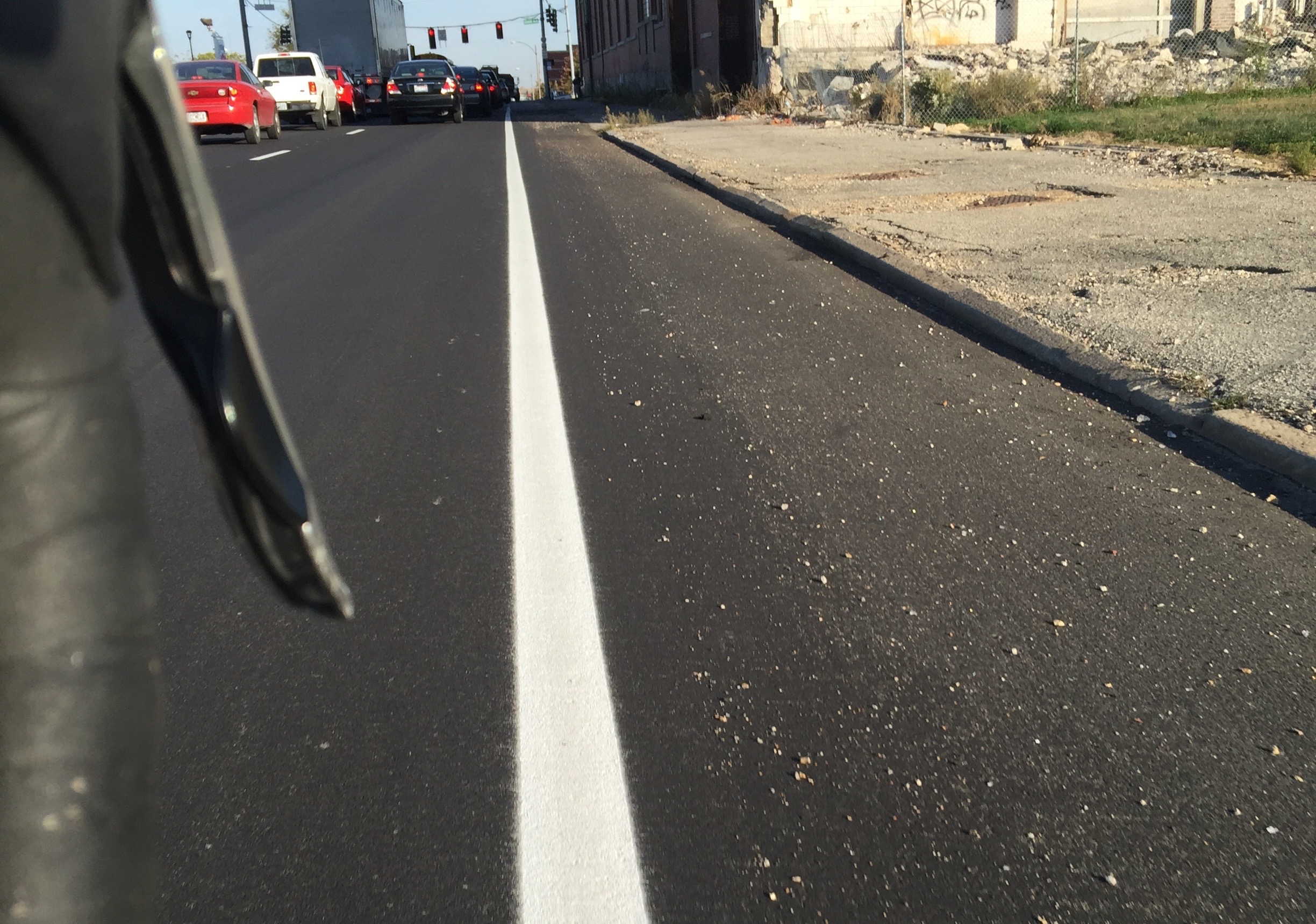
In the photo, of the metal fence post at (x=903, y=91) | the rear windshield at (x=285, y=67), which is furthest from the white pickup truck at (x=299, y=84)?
Answer: the metal fence post at (x=903, y=91)

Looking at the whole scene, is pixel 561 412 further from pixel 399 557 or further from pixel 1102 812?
pixel 1102 812

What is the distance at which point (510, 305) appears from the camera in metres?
7.89

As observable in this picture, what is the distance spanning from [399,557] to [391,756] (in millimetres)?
1204

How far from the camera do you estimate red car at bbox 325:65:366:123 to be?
39.8 metres

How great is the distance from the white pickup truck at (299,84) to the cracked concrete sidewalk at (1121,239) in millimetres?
20762

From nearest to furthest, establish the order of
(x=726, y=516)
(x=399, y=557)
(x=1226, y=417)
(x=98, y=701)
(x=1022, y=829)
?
(x=98, y=701)
(x=1022, y=829)
(x=399, y=557)
(x=726, y=516)
(x=1226, y=417)

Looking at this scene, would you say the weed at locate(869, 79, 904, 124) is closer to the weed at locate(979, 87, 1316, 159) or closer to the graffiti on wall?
the weed at locate(979, 87, 1316, 159)

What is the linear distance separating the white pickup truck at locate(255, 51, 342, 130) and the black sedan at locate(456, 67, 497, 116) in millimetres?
5679

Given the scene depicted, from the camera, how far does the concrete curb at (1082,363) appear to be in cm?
451

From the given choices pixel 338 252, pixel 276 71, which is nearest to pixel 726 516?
pixel 338 252

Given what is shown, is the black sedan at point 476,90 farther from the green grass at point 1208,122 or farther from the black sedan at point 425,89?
the green grass at point 1208,122

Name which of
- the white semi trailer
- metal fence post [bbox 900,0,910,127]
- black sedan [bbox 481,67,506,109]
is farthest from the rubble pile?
the white semi trailer

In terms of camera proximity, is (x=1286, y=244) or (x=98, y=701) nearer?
(x=98, y=701)

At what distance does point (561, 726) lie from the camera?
292 centimetres
